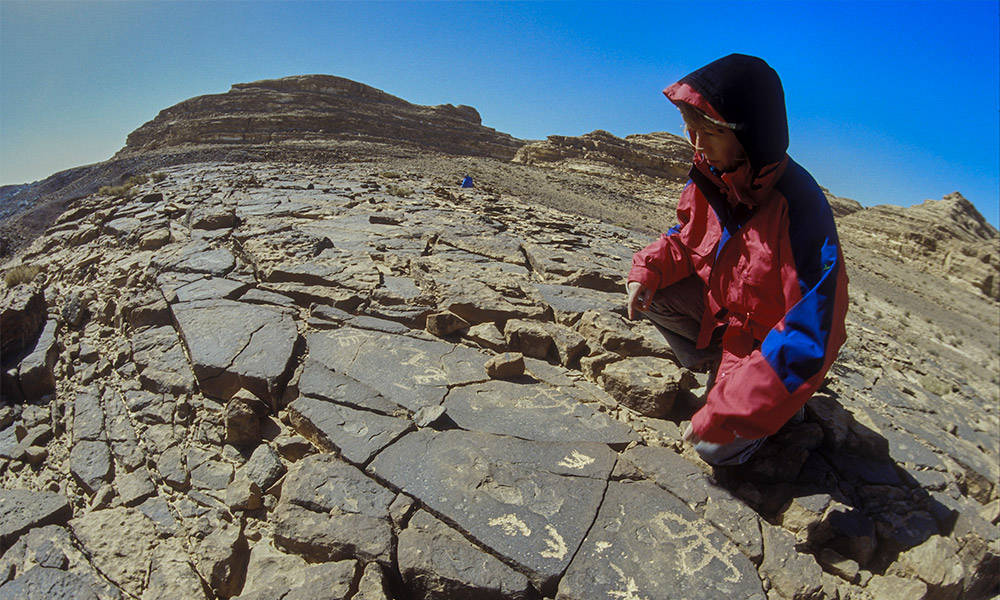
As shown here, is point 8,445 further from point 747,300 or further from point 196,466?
point 747,300

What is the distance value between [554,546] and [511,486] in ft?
1.08

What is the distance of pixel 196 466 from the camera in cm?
245

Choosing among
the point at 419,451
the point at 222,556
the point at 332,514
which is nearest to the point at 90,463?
the point at 222,556

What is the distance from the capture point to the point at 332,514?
201cm

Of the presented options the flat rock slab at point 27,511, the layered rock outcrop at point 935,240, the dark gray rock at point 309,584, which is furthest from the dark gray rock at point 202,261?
the layered rock outcrop at point 935,240

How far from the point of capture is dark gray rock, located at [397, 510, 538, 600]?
1710 mm

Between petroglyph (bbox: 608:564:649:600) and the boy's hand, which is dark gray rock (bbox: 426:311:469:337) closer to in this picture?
the boy's hand

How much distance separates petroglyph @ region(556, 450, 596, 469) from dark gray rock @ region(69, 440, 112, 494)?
90.2 inches

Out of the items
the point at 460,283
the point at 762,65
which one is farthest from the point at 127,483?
the point at 762,65

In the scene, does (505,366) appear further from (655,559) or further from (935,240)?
(935,240)

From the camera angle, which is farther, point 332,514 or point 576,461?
point 576,461

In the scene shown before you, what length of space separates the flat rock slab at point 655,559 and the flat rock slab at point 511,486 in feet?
0.24

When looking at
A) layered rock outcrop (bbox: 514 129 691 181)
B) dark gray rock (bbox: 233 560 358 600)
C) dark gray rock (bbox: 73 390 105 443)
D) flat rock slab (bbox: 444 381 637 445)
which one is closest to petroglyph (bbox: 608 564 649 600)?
flat rock slab (bbox: 444 381 637 445)

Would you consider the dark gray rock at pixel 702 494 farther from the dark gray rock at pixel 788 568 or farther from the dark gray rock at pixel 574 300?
the dark gray rock at pixel 574 300
